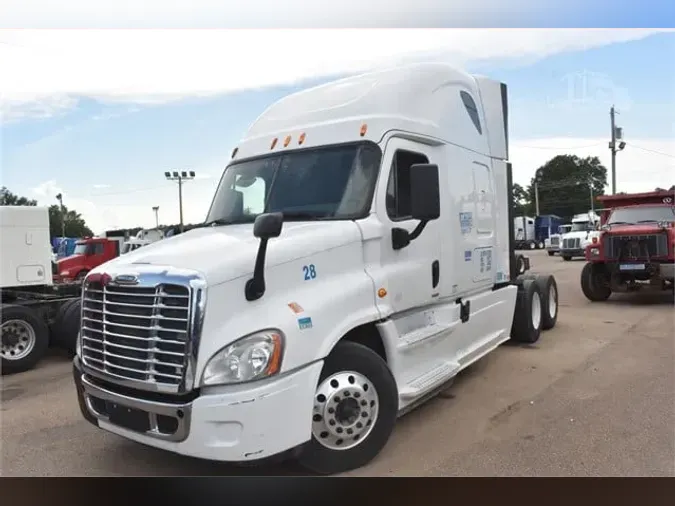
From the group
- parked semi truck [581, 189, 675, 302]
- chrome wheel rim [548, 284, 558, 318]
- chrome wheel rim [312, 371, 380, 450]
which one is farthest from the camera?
parked semi truck [581, 189, 675, 302]

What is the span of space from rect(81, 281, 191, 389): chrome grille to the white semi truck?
11 millimetres

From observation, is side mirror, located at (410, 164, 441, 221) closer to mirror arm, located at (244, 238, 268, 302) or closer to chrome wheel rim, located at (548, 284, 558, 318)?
mirror arm, located at (244, 238, 268, 302)

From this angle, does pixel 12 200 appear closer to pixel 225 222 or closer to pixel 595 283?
pixel 225 222

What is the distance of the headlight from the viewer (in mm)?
3383

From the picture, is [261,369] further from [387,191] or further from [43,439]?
[43,439]

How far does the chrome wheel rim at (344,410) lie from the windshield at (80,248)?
668 inches

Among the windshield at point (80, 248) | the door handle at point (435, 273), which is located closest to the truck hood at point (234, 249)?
the door handle at point (435, 273)

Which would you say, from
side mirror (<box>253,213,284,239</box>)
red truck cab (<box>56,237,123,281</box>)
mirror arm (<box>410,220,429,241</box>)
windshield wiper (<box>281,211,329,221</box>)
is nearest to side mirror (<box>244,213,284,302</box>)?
side mirror (<box>253,213,284,239</box>)

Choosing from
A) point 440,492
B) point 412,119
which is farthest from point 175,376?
point 412,119

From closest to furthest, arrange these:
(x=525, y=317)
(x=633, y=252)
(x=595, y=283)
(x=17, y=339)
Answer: (x=17, y=339)
(x=525, y=317)
(x=633, y=252)
(x=595, y=283)

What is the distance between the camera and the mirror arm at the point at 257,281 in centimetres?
350

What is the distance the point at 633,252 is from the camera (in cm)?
1180

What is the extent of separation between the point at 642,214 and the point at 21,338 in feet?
41.9

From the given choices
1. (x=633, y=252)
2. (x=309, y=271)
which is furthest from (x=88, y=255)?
(x=309, y=271)
